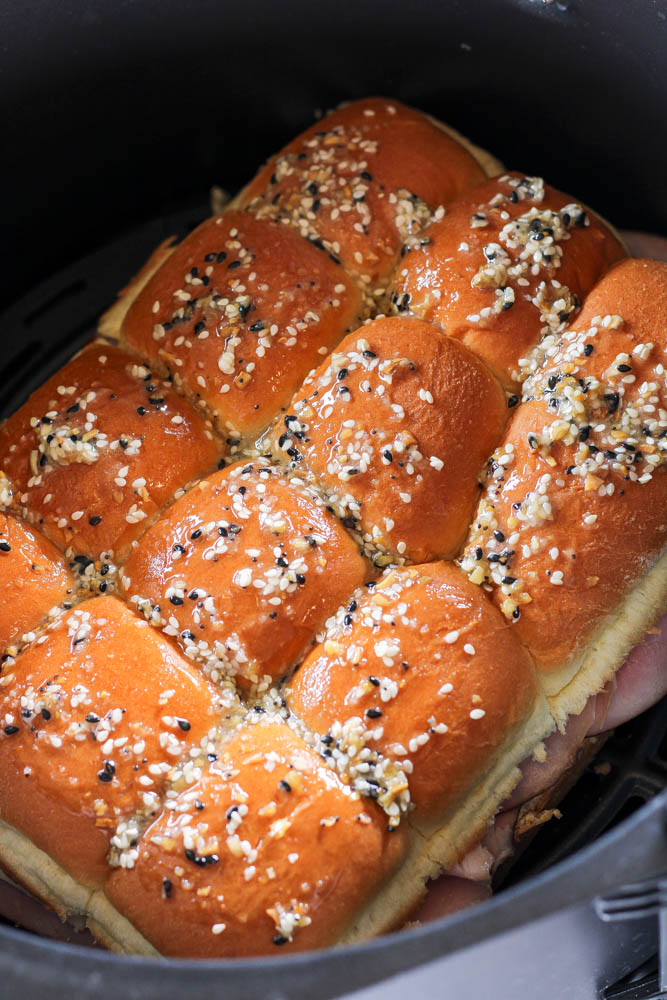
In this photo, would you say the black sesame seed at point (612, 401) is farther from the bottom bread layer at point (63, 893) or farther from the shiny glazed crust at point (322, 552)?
the bottom bread layer at point (63, 893)

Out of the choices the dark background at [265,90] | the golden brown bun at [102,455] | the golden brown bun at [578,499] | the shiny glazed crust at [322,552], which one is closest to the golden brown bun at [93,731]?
the shiny glazed crust at [322,552]

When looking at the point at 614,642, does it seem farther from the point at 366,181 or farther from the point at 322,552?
the point at 366,181

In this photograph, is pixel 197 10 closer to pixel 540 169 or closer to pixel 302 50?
pixel 302 50

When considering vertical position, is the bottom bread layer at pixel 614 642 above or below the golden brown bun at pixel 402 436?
below

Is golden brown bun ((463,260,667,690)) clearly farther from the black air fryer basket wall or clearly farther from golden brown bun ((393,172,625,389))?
the black air fryer basket wall

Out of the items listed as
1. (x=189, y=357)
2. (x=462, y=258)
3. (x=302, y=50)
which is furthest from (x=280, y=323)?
(x=302, y=50)

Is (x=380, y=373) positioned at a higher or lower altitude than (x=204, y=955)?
higher

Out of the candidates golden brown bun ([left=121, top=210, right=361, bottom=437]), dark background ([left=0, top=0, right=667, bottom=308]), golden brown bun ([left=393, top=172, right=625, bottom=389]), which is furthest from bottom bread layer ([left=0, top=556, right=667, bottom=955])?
dark background ([left=0, top=0, right=667, bottom=308])
